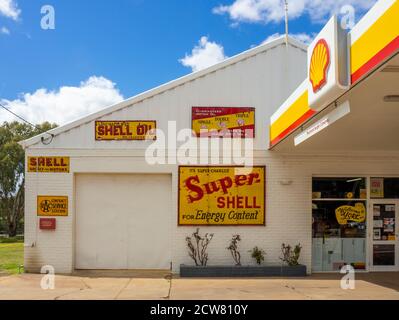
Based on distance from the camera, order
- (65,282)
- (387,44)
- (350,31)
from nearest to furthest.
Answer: (387,44)
(350,31)
(65,282)

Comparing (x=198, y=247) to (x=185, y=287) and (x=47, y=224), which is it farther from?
(x=47, y=224)

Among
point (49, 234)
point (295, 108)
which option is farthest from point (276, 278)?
point (49, 234)

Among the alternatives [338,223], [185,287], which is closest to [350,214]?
[338,223]

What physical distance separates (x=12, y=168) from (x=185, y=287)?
32.0 m

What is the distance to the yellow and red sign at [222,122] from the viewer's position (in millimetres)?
12898

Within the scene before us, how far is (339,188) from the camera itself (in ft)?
43.2

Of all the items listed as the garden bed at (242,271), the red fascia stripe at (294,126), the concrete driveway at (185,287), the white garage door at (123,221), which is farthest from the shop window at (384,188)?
the white garage door at (123,221)

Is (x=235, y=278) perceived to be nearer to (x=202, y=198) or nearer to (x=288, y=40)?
(x=202, y=198)

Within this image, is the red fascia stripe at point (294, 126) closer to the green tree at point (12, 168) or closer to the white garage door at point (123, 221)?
the white garage door at point (123, 221)

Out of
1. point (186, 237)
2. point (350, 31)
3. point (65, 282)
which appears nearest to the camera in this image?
point (350, 31)

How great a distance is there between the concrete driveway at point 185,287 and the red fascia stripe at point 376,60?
489 cm

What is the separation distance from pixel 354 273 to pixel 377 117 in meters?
5.51

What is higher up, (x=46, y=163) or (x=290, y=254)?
(x=46, y=163)

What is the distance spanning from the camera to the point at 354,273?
12.8 meters
